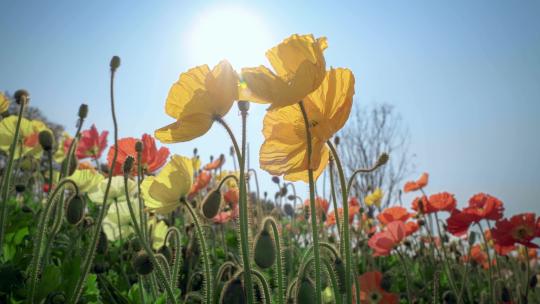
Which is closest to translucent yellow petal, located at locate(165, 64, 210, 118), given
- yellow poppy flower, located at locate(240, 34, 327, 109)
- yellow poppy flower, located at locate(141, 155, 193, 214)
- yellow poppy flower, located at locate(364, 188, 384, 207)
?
yellow poppy flower, located at locate(240, 34, 327, 109)

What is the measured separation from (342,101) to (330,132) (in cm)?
7

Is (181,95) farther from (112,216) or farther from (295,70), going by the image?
(112,216)

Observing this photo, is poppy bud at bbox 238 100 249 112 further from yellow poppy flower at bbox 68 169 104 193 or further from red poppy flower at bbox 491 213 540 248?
red poppy flower at bbox 491 213 540 248

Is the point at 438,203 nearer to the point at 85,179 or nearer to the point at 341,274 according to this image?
the point at 341,274

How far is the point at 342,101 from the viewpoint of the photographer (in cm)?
95

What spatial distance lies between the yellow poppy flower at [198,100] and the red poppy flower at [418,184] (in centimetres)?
252

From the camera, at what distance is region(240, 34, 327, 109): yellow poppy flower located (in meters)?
0.85

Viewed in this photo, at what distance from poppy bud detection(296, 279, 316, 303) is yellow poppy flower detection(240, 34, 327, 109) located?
0.39 meters

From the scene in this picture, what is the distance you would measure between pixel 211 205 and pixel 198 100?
0.37 metres

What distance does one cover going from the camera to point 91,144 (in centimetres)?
273

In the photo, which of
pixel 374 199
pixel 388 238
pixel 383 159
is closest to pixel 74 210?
pixel 383 159

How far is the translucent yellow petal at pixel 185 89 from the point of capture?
3.32 ft

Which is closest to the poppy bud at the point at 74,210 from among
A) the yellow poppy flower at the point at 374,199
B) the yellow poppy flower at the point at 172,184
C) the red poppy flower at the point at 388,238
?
the yellow poppy flower at the point at 172,184

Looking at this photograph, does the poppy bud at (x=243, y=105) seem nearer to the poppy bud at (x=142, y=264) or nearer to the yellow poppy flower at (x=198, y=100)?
the yellow poppy flower at (x=198, y=100)
